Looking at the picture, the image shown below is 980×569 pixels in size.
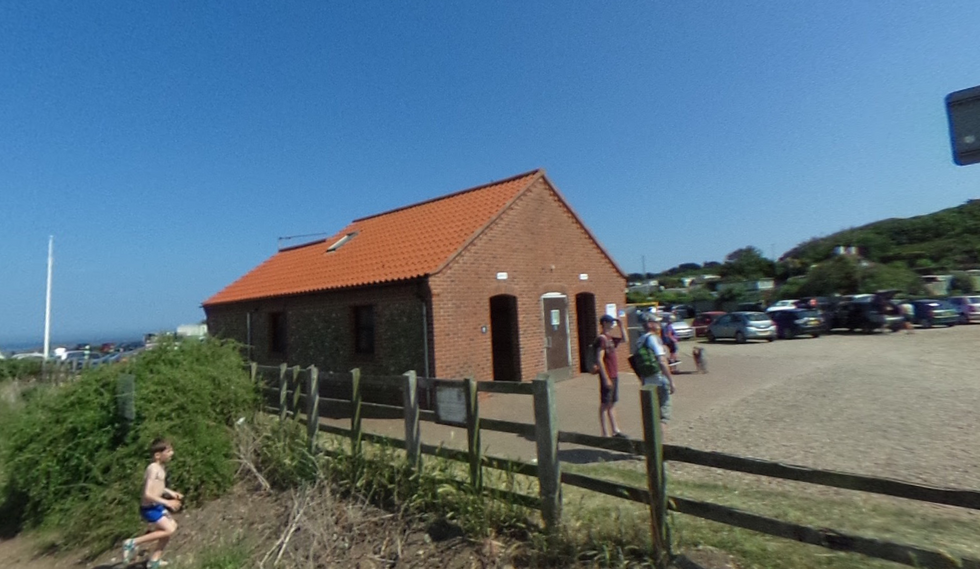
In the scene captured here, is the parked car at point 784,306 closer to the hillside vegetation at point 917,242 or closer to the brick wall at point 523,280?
the brick wall at point 523,280

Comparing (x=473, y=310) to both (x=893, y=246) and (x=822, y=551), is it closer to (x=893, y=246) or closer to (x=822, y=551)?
(x=822, y=551)

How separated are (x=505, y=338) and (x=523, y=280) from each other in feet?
5.93

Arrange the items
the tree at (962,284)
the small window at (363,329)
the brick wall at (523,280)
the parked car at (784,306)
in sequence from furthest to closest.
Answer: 1. the tree at (962,284)
2. the parked car at (784,306)
3. the small window at (363,329)
4. the brick wall at (523,280)

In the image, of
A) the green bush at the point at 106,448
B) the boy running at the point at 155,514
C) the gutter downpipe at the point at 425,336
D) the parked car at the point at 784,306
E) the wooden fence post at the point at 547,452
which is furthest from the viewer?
the parked car at the point at 784,306

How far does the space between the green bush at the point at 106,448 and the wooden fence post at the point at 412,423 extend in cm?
263

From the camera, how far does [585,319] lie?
634 inches

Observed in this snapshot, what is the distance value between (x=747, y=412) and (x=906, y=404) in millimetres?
2629

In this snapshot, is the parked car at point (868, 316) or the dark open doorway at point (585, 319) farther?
the parked car at point (868, 316)

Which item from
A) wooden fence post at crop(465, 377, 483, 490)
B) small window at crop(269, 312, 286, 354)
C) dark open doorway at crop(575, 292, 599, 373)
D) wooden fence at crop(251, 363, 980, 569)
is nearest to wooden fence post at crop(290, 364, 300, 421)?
wooden fence at crop(251, 363, 980, 569)

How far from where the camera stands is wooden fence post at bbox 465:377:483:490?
5008mm

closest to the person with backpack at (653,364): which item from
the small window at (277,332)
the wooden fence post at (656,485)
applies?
the wooden fence post at (656,485)

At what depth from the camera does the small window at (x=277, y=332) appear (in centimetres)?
1620

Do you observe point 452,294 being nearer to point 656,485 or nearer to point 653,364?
→ point 653,364

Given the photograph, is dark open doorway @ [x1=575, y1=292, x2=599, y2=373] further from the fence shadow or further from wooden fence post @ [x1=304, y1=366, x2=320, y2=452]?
wooden fence post @ [x1=304, y1=366, x2=320, y2=452]
